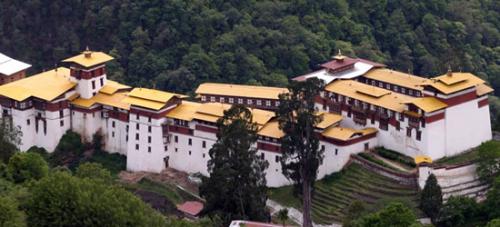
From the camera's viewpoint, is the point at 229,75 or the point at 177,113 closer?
the point at 177,113

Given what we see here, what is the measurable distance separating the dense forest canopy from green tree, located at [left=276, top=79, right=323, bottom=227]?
76.0ft

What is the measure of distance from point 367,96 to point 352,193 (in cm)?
580

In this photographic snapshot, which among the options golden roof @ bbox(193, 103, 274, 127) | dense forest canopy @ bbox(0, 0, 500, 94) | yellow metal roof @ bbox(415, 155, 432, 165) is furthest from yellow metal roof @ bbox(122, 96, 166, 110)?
dense forest canopy @ bbox(0, 0, 500, 94)

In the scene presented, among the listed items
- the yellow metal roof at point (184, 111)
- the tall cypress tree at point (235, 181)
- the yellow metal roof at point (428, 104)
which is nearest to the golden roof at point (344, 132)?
the yellow metal roof at point (428, 104)

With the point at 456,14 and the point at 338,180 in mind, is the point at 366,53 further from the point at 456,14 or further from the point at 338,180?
the point at 338,180

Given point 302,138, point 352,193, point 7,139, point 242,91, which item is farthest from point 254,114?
point 7,139

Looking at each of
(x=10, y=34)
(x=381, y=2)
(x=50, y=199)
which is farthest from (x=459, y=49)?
(x=50, y=199)

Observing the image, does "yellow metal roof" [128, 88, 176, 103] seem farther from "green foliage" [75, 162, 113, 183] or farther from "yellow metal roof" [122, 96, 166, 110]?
"green foliage" [75, 162, 113, 183]

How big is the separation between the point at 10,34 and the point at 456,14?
119ft

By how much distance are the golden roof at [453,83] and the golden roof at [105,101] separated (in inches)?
714

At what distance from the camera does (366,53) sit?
293ft

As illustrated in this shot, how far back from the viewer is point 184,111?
226 feet

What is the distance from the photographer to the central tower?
70.9 m

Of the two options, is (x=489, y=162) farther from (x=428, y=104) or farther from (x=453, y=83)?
(x=453, y=83)
